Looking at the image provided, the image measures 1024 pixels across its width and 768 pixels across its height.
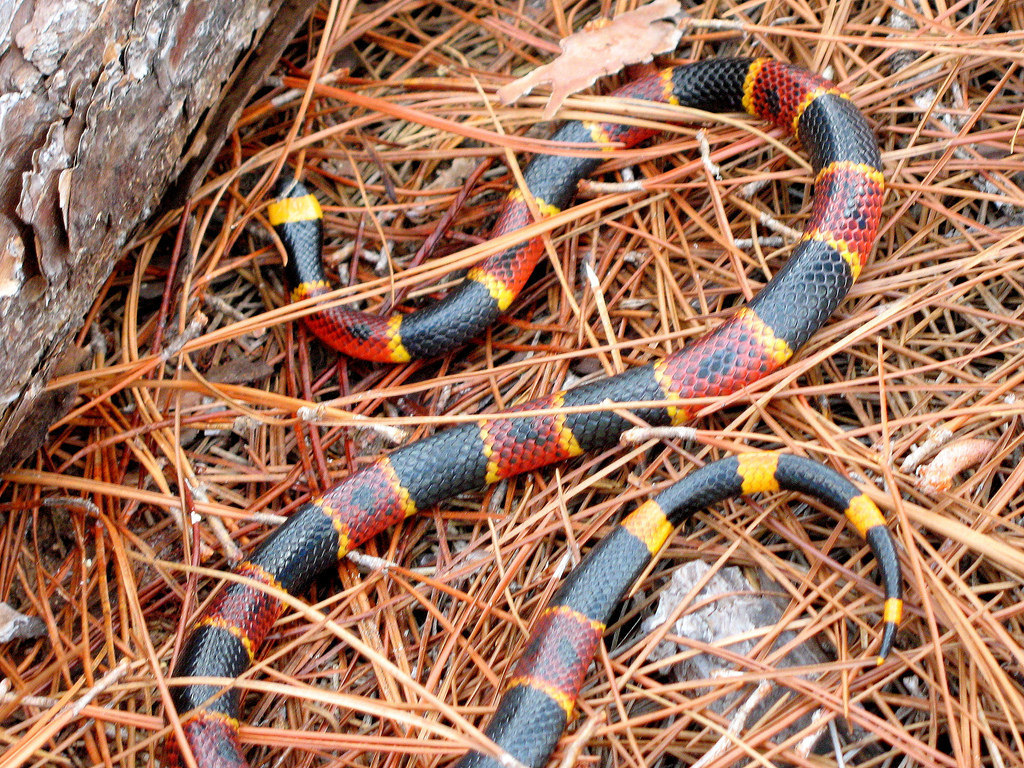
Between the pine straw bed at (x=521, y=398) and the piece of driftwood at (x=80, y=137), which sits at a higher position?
the piece of driftwood at (x=80, y=137)

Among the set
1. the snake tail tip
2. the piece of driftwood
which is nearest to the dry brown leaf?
the piece of driftwood

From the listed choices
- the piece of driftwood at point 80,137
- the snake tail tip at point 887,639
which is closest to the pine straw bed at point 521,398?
the snake tail tip at point 887,639

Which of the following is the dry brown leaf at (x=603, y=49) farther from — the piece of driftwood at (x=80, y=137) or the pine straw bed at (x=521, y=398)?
the piece of driftwood at (x=80, y=137)

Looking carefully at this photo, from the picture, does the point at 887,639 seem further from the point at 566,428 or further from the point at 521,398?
the point at 521,398

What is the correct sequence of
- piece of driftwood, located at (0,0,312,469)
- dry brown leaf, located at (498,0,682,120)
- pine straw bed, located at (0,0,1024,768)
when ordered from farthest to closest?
dry brown leaf, located at (498,0,682,120), pine straw bed, located at (0,0,1024,768), piece of driftwood, located at (0,0,312,469)

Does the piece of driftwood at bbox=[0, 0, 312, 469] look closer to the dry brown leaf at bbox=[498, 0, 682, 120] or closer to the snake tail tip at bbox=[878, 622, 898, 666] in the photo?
the dry brown leaf at bbox=[498, 0, 682, 120]

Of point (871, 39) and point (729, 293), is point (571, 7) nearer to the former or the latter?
point (871, 39)
